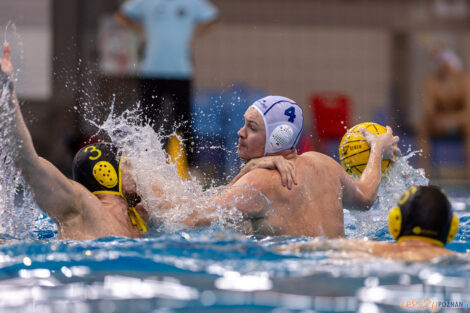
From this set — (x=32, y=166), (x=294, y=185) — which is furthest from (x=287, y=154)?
(x=32, y=166)

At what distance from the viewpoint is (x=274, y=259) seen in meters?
3.36

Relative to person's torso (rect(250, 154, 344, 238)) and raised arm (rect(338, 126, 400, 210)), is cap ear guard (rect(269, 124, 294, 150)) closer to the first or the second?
person's torso (rect(250, 154, 344, 238))

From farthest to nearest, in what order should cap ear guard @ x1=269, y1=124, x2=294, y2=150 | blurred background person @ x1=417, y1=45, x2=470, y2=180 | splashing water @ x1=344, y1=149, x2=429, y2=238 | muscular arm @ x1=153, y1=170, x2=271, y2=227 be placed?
blurred background person @ x1=417, y1=45, x2=470, y2=180, splashing water @ x1=344, y1=149, x2=429, y2=238, cap ear guard @ x1=269, y1=124, x2=294, y2=150, muscular arm @ x1=153, y1=170, x2=271, y2=227

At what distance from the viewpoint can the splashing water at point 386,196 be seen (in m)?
4.63

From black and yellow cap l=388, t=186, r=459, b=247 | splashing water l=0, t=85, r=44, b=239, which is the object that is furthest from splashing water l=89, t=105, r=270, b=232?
black and yellow cap l=388, t=186, r=459, b=247

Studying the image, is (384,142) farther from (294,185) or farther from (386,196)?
(294,185)

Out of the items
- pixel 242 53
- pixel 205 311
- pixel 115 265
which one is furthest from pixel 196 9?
pixel 205 311

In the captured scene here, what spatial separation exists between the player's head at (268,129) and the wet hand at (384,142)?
0.62 meters

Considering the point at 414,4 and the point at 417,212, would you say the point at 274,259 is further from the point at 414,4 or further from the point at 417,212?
the point at 414,4

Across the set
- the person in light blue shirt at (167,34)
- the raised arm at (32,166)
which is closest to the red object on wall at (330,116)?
the person in light blue shirt at (167,34)

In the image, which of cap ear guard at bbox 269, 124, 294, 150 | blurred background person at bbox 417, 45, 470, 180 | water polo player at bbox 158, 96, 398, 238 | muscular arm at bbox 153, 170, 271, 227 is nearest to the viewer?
muscular arm at bbox 153, 170, 271, 227

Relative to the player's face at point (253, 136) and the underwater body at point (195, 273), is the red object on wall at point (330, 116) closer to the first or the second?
the underwater body at point (195, 273)

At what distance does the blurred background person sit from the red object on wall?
140 cm

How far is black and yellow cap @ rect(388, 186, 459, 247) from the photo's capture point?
3.19 meters
